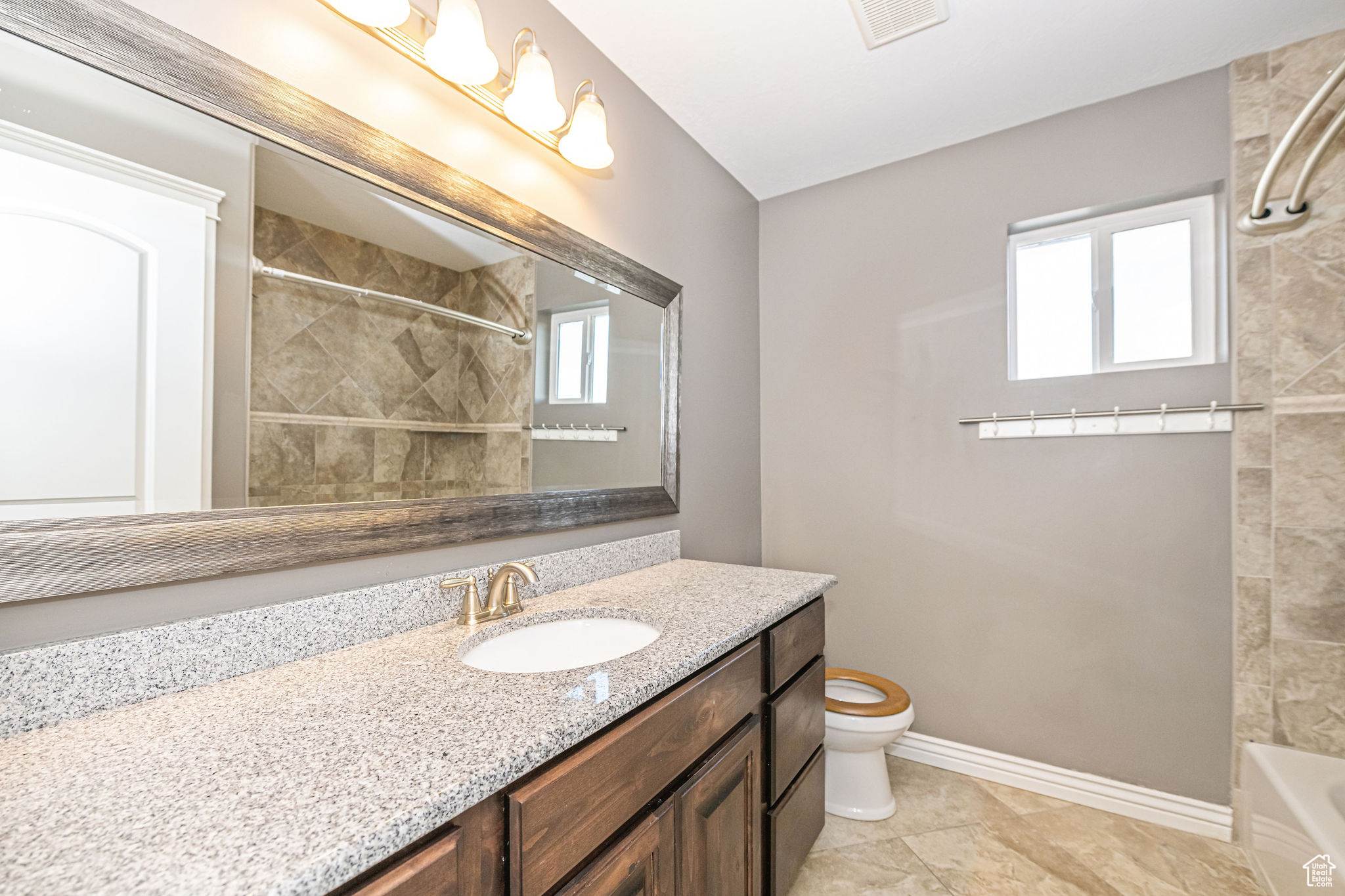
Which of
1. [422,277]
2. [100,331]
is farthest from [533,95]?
[100,331]

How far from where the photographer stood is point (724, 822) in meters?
1.12

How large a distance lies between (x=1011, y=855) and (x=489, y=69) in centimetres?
245

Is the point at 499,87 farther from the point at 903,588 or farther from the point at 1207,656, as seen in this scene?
the point at 1207,656

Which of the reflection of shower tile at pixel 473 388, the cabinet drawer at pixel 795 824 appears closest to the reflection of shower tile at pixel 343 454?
the reflection of shower tile at pixel 473 388

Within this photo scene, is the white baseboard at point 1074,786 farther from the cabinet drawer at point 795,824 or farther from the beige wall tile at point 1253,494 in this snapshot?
the beige wall tile at point 1253,494

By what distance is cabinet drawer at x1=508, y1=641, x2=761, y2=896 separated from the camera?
2.27 ft

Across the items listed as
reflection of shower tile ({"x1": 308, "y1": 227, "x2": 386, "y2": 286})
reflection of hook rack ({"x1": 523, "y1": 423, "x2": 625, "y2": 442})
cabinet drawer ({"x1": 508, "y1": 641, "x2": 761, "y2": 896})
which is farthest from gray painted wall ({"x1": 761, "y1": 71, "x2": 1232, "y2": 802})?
reflection of shower tile ({"x1": 308, "y1": 227, "x2": 386, "y2": 286})

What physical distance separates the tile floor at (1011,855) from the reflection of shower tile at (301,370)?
1.70 metres

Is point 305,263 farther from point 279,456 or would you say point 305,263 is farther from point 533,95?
point 533,95

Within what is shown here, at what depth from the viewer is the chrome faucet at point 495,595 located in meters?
1.18

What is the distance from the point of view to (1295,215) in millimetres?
1611

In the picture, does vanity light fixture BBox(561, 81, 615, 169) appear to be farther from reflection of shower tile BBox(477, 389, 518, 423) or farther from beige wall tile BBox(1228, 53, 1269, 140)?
beige wall tile BBox(1228, 53, 1269, 140)

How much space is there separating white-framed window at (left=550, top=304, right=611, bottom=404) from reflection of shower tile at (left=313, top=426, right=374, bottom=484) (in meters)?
0.52

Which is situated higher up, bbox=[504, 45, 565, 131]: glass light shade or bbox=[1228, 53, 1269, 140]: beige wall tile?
bbox=[1228, 53, 1269, 140]: beige wall tile
